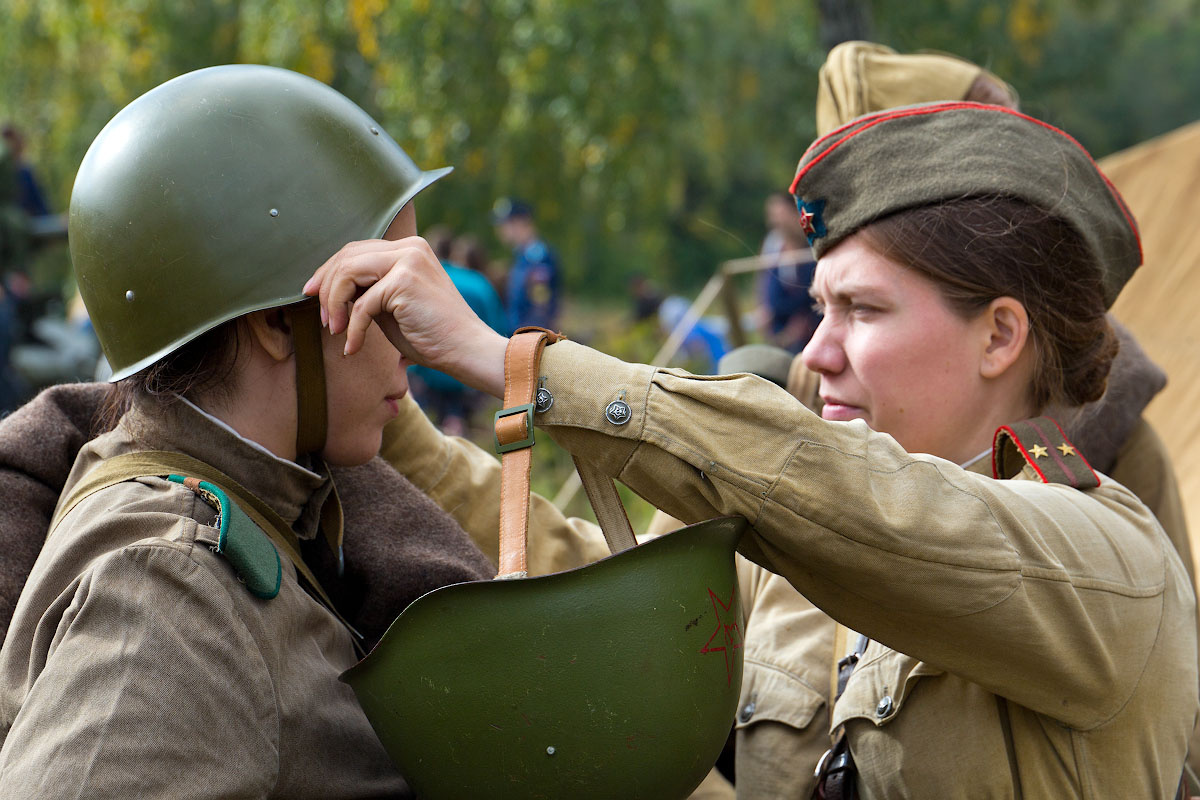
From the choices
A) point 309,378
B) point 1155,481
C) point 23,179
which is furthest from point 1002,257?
point 23,179

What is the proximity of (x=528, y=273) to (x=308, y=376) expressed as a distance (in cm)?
902

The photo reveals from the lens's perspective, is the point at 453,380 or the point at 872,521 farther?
the point at 453,380

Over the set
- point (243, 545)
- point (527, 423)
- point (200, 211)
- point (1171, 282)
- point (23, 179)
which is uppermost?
point (200, 211)

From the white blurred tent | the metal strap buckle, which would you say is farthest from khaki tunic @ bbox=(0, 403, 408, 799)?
the white blurred tent

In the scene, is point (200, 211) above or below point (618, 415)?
above

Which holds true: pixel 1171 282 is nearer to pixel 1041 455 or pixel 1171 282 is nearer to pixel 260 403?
pixel 1041 455

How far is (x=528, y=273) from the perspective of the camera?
431 inches

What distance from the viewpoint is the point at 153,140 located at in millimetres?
1901

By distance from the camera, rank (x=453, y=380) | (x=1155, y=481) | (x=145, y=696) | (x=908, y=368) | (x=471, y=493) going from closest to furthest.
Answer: (x=145, y=696)
(x=908, y=368)
(x=471, y=493)
(x=1155, y=481)
(x=453, y=380)

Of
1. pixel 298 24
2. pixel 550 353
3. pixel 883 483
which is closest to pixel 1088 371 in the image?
pixel 883 483

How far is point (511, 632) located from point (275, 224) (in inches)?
33.0

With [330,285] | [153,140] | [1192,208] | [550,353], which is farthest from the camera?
[1192,208]

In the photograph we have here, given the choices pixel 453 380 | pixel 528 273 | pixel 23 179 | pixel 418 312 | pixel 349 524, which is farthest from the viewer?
pixel 528 273

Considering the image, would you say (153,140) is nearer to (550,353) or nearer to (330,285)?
(330,285)
